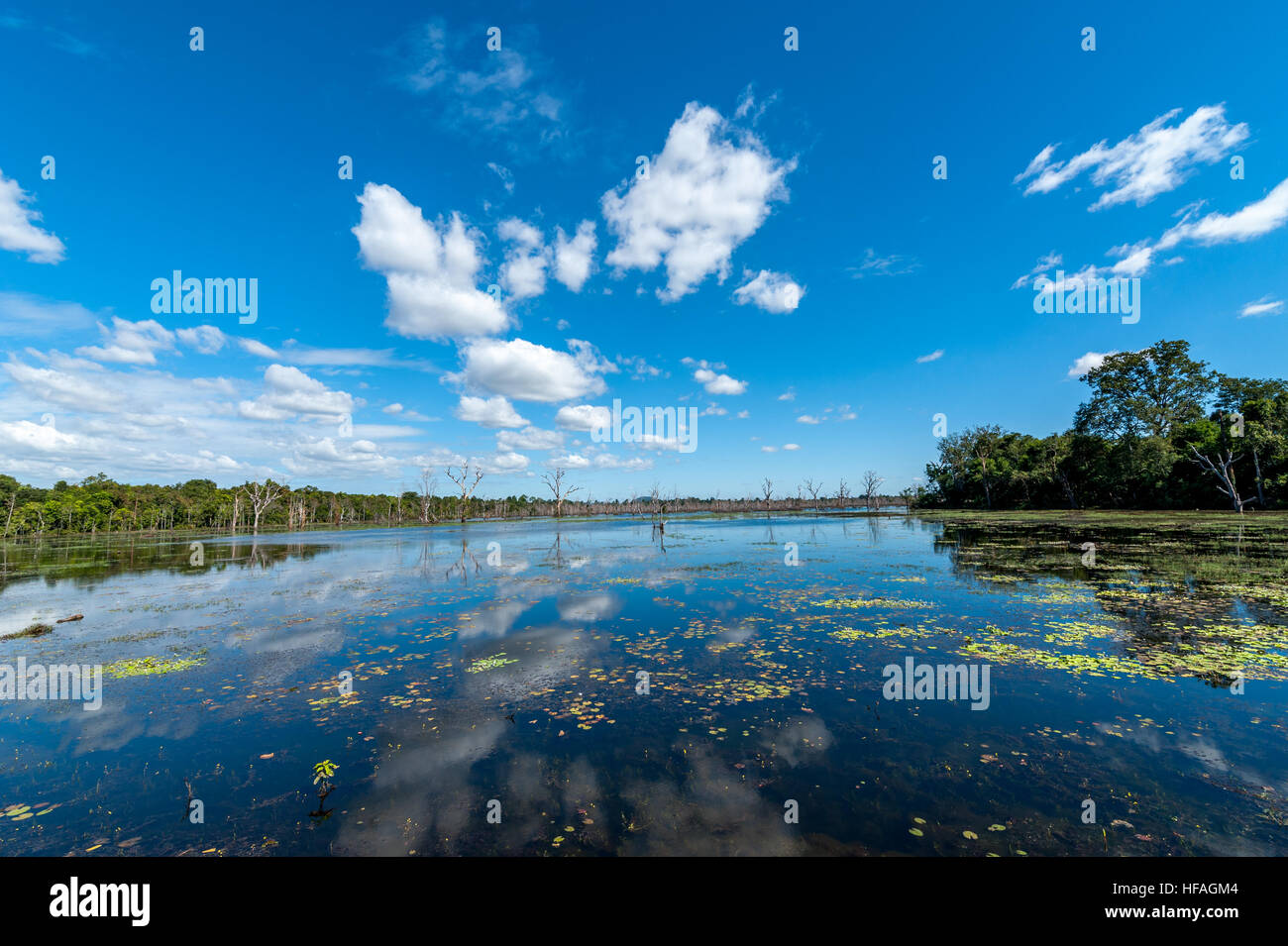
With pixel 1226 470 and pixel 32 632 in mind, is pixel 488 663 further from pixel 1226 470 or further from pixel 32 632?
pixel 1226 470

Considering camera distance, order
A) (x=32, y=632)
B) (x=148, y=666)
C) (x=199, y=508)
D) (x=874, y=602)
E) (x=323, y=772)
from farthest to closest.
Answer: (x=199, y=508) → (x=874, y=602) → (x=32, y=632) → (x=148, y=666) → (x=323, y=772)

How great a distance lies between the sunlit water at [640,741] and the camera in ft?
12.5

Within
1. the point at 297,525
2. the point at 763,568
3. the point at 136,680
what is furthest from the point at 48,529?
the point at 763,568

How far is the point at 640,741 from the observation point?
5.31 m

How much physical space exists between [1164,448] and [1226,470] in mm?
4522

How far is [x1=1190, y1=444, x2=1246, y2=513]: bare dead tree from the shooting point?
3634 centimetres

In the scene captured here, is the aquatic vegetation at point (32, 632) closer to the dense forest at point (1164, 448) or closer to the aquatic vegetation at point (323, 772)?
the aquatic vegetation at point (323, 772)

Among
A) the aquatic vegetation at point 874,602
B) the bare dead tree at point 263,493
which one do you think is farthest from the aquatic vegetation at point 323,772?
the bare dead tree at point 263,493

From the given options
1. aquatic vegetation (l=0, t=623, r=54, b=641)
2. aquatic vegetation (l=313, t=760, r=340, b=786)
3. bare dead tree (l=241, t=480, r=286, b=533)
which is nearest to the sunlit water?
aquatic vegetation (l=313, t=760, r=340, b=786)

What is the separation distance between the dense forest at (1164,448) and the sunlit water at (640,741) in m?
43.0

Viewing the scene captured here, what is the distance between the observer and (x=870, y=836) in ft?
11.9

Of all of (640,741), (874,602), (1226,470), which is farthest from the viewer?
(1226,470)

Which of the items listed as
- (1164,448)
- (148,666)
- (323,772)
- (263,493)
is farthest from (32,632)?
(263,493)
